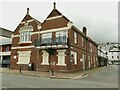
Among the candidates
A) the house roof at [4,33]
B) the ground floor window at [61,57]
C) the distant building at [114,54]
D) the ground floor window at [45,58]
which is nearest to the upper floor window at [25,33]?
the ground floor window at [45,58]

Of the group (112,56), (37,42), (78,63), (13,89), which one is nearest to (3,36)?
(37,42)

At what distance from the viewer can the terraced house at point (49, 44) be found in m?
22.2

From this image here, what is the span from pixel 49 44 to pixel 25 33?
651cm

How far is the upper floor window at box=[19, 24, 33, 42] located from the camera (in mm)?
26775

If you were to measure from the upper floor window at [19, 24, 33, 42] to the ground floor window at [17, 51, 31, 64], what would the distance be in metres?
2.11

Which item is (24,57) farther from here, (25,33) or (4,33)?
(4,33)

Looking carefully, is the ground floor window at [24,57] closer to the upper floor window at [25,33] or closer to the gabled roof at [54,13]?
the upper floor window at [25,33]

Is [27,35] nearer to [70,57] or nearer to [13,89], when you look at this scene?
[70,57]

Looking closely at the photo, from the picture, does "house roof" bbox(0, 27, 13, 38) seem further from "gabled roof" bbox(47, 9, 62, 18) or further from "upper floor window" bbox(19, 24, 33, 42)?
Answer: "gabled roof" bbox(47, 9, 62, 18)

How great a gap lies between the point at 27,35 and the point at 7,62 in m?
11.2

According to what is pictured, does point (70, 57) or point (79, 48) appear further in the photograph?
point (79, 48)

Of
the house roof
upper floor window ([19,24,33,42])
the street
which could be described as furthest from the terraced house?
the house roof

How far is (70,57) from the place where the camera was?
22.0 m

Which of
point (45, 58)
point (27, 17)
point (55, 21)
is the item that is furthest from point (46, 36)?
point (27, 17)
